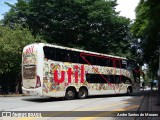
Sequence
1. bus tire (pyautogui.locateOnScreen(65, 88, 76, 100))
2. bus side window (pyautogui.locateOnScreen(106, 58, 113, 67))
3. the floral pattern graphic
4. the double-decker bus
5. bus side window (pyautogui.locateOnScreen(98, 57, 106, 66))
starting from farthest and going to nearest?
bus side window (pyautogui.locateOnScreen(106, 58, 113, 67)) → bus side window (pyautogui.locateOnScreen(98, 57, 106, 66)) → bus tire (pyautogui.locateOnScreen(65, 88, 76, 100)) → the floral pattern graphic → the double-decker bus

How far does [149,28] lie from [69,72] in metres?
6.31

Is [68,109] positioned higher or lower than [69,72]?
lower

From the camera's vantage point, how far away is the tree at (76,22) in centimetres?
3356

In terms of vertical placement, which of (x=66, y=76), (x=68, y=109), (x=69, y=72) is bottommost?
(x=68, y=109)

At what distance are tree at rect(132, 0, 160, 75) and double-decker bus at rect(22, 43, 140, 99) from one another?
3368 millimetres

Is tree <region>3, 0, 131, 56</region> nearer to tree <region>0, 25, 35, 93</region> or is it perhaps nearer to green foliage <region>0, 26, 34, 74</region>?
tree <region>0, 25, 35, 93</region>

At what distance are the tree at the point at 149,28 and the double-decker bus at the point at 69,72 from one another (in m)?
3.37

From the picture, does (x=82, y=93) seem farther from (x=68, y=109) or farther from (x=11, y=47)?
(x=11, y=47)

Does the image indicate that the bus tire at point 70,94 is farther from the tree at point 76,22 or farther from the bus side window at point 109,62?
the tree at point 76,22

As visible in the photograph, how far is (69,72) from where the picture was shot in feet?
67.0

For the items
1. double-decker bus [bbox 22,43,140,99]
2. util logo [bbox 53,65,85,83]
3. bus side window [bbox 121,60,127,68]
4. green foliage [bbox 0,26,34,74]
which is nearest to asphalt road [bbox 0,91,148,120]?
double-decker bus [bbox 22,43,140,99]

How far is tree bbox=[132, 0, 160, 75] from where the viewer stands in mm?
13863

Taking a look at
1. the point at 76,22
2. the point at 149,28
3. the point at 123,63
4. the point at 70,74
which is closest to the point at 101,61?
A: the point at 123,63

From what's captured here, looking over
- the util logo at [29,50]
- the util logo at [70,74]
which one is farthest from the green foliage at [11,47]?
the util logo at [70,74]
